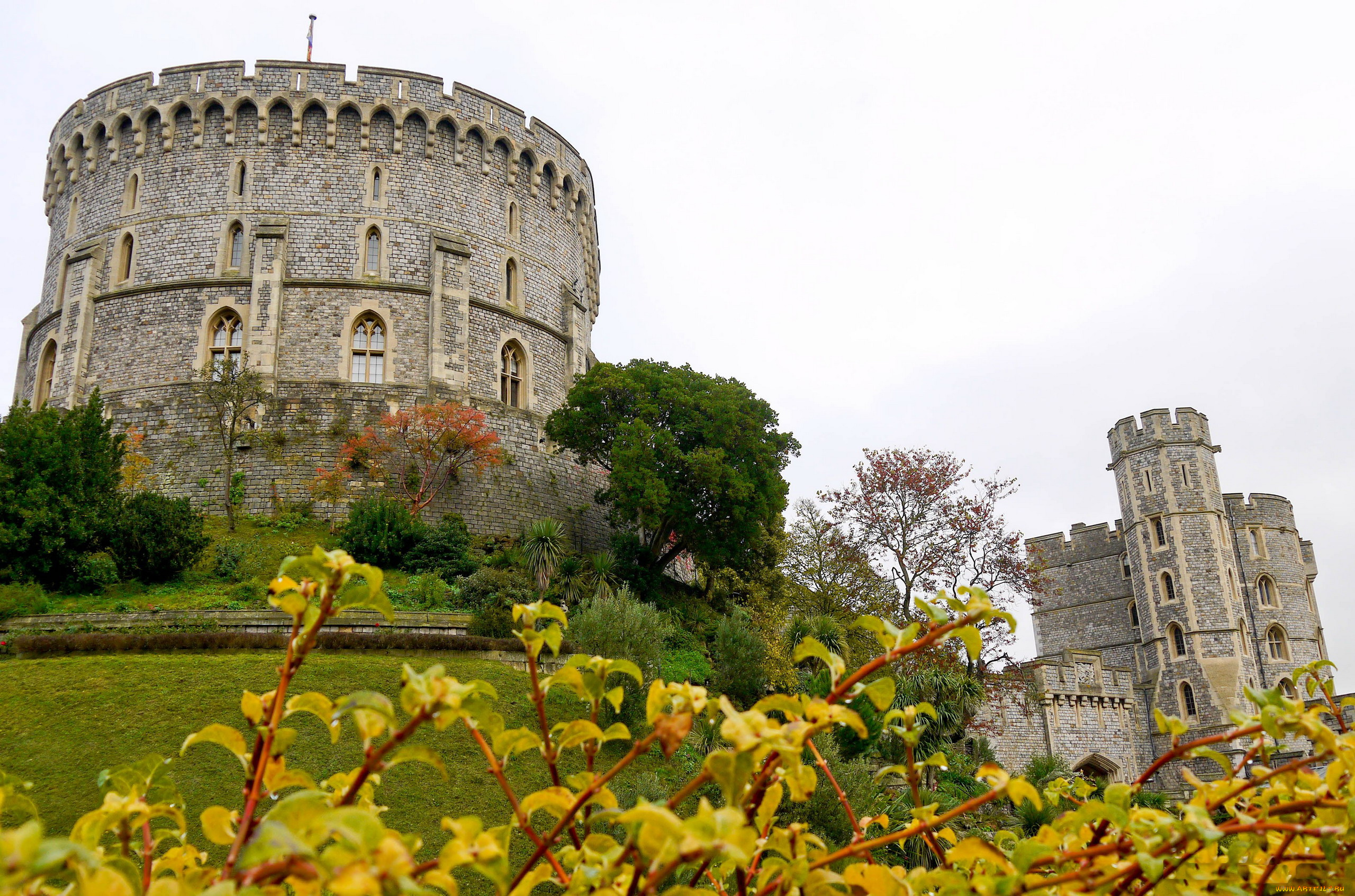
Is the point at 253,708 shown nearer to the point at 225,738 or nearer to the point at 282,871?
the point at 225,738

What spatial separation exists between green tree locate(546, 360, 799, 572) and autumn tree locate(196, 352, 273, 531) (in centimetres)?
862

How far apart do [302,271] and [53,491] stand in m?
12.1

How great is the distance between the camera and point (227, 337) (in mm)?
30641

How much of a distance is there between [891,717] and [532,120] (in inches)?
1387

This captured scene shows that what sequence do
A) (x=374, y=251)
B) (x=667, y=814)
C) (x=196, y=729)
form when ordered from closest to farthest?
(x=667, y=814) < (x=196, y=729) < (x=374, y=251)

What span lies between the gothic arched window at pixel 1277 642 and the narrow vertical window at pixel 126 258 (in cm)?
4402

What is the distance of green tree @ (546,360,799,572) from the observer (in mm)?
25703

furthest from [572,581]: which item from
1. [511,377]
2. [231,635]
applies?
[511,377]

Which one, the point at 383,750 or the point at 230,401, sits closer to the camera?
the point at 383,750

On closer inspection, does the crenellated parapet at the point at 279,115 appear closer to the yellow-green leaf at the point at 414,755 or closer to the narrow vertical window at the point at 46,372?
the narrow vertical window at the point at 46,372

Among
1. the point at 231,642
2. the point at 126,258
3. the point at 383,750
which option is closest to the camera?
the point at 383,750

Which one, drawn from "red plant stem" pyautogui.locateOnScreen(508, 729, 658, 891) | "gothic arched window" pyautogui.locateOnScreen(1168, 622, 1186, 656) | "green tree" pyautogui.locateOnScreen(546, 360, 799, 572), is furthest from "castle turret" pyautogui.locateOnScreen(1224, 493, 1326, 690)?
"red plant stem" pyautogui.locateOnScreen(508, 729, 658, 891)

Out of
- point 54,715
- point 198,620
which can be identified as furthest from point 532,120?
point 54,715

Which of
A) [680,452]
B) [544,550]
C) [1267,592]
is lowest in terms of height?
[1267,592]
